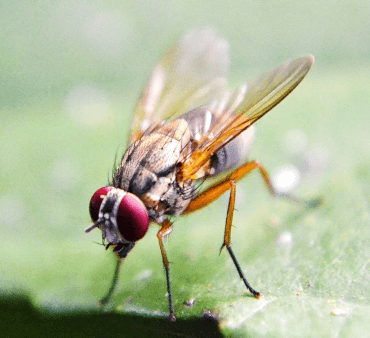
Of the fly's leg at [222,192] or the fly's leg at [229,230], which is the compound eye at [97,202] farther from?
the fly's leg at [229,230]

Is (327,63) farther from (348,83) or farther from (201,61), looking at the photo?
(201,61)

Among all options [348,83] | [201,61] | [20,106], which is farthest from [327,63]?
[20,106]

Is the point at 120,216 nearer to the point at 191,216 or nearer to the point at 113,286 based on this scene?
the point at 113,286

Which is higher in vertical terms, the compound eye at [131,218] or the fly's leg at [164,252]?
the compound eye at [131,218]

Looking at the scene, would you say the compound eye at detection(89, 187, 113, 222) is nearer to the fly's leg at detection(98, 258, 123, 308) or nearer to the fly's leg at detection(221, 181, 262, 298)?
the fly's leg at detection(98, 258, 123, 308)

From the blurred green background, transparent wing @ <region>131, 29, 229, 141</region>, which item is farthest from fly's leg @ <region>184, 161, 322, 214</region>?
transparent wing @ <region>131, 29, 229, 141</region>

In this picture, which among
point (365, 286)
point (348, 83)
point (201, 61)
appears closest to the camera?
point (365, 286)

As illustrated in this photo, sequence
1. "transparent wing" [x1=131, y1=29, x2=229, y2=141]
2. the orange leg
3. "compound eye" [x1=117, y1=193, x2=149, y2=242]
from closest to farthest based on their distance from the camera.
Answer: "compound eye" [x1=117, y1=193, x2=149, y2=242] → the orange leg → "transparent wing" [x1=131, y1=29, x2=229, y2=141]

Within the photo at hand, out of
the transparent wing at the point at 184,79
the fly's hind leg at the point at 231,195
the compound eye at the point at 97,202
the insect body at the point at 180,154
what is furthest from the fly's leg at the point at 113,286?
the transparent wing at the point at 184,79
